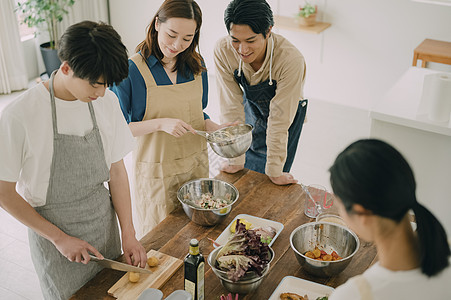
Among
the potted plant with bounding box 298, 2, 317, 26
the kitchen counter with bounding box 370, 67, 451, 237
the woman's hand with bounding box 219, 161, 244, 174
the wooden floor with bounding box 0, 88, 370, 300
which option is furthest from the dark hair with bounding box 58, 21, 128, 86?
the potted plant with bounding box 298, 2, 317, 26

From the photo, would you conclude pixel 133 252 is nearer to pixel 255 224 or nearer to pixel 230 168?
pixel 255 224

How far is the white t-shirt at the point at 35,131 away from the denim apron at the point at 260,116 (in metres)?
0.98

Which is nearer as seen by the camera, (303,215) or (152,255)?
(152,255)

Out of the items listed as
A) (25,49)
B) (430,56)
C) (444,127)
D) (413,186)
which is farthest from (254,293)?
(25,49)

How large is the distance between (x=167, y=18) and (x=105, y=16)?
15.9 feet

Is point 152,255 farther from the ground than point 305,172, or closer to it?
farther from the ground

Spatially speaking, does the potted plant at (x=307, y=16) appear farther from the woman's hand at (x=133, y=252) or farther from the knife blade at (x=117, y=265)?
the knife blade at (x=117, y=265)

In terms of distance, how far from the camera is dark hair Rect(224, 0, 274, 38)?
216 cm

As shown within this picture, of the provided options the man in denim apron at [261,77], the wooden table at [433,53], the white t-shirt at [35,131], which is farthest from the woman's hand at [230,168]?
the wooden table at [433,53]

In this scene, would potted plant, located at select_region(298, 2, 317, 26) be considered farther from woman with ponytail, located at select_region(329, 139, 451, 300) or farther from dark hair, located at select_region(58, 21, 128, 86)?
woman with ponytail, located at select_region(329, 139, 451, 300)

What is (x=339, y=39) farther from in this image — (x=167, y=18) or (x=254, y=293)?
(x=254, y=293)

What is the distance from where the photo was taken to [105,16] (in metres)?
6.50

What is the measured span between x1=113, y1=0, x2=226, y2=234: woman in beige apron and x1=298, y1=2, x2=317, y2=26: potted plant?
294 cm

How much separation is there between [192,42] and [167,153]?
510 millimetres
